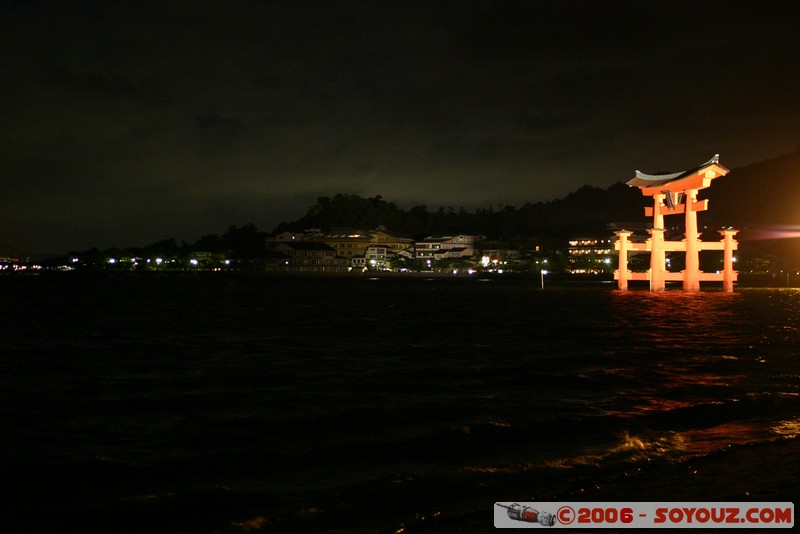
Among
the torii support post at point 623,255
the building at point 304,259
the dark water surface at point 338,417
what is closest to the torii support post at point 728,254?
the torii support post at point 623,255

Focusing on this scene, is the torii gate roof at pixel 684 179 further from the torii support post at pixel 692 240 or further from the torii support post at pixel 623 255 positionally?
the torii support post at pixel 623 255

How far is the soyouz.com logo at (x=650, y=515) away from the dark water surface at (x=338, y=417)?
0.74 metres

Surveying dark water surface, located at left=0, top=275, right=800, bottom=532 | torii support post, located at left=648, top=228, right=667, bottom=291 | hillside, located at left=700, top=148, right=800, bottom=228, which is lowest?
dark water surface, located at left=0, top=275, right=800, bottom=532

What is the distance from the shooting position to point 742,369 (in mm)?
12766

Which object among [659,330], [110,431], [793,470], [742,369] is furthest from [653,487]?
[659,330]

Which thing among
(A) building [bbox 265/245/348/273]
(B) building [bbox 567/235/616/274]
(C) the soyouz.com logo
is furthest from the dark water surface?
(A) building [bbox 265/245/348/273]

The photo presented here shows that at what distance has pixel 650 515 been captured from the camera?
454 centimetres

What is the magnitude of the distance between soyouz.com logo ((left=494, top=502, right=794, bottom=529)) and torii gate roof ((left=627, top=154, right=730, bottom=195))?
138 feet

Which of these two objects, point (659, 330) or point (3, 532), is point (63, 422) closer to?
point (3, 532)

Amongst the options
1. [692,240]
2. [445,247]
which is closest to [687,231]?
[692,240]

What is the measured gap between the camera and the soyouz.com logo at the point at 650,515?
437cm

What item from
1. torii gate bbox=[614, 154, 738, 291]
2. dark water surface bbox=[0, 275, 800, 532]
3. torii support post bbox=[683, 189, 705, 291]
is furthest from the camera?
torii support post bbox=[683, 189, 705, 291]

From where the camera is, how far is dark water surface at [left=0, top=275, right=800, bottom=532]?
542 centimetres

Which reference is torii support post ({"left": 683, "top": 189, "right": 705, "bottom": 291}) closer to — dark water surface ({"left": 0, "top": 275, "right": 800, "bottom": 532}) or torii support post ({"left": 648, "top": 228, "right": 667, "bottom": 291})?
torii support post ({"left": 648, "top": 228, "right": 667, "bottom": 291})
